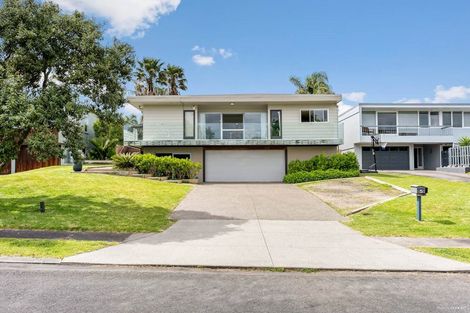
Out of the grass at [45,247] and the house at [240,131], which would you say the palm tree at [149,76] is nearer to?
the house at [240,131]

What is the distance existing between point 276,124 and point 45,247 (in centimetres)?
1878

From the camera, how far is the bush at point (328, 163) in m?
22.0

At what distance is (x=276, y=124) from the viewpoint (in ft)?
78.3

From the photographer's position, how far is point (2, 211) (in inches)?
413

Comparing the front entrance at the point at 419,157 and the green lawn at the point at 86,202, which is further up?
the front entrance at the point at 419,157

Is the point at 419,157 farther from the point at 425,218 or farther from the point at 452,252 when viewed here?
the point at 452,252

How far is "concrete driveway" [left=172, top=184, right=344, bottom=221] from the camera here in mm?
11422

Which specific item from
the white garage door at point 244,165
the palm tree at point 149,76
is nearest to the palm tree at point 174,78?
the palm tree at point 149,76

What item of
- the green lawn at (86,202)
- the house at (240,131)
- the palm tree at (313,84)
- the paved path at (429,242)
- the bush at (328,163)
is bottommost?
Result: the paved path at (429,242)

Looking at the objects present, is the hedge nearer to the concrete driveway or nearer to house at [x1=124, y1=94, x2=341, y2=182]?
house at [x1=124, y1=94, x2=341, y2=182]

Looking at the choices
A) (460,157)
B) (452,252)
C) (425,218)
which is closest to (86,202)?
(452,252)

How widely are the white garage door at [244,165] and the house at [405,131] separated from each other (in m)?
10.7

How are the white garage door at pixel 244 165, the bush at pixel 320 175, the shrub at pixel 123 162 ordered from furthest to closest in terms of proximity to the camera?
the white garage door at pixel 244 165, the bush at pixel 320 175, the shrub at pixel 123 162

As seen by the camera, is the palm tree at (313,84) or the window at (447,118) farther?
the palm tree at (313,84)
